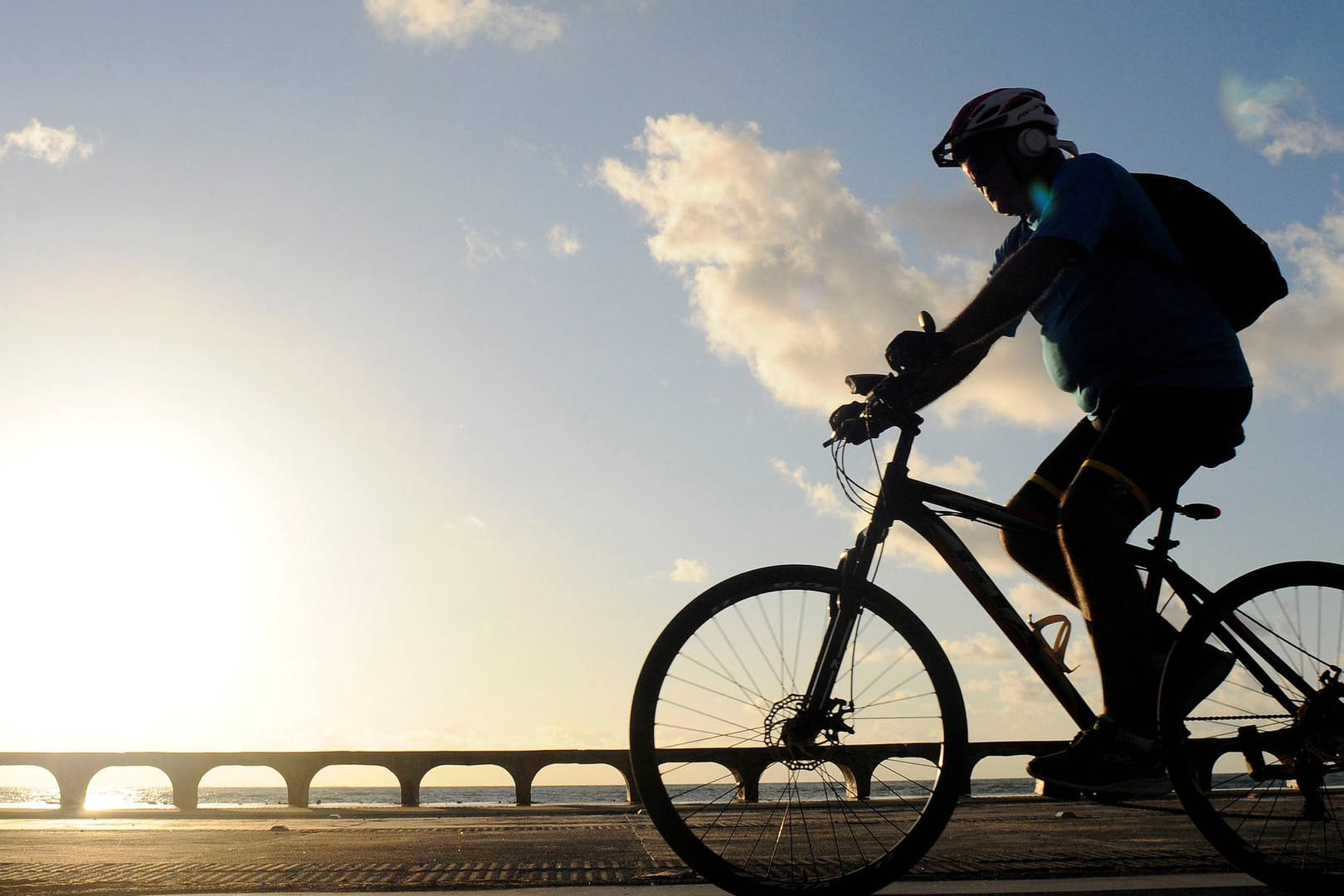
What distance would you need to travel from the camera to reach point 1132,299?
9.75 ft

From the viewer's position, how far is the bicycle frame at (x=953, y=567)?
2963 millimetres

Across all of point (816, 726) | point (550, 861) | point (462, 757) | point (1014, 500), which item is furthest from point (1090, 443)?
point (462, 757)

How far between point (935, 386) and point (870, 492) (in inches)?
19.4

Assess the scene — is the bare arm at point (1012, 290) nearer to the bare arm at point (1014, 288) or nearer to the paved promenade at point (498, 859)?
the bare arm at point (1014, 288)

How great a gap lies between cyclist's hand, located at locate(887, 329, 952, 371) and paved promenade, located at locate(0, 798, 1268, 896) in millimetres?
1204

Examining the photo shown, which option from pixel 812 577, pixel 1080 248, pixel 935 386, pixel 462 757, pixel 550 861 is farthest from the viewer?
pixel 462 757

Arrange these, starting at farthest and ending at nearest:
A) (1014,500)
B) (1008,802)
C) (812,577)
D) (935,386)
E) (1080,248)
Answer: (1008,802) → (935,386) → (1014,500) → (812,577) → (1080,248)

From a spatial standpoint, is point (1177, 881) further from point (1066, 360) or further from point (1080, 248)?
point (1080, 248)

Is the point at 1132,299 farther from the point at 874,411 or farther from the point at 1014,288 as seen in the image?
the point at 874,411

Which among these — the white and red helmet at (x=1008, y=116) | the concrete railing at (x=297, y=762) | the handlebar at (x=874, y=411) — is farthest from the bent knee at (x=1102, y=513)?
the concrete railing at (x=297, y=762)

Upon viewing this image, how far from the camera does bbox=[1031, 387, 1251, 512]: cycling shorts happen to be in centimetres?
293

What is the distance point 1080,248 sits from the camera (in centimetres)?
283

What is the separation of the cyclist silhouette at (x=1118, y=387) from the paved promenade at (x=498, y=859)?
28 centimetres

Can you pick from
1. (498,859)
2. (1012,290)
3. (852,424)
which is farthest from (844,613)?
(498,859)
